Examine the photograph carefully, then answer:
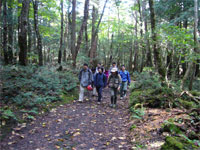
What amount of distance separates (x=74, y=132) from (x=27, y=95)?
3.34m

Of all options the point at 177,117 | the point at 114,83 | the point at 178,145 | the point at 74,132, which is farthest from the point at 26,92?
the point at 178,145

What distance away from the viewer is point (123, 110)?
27.3ft

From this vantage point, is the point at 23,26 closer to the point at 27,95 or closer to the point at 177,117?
the point at 27,95

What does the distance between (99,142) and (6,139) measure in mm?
2690

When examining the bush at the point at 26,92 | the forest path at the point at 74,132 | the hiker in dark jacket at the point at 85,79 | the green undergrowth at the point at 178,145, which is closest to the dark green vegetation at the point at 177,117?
the green undergrowth at the point at 178,145

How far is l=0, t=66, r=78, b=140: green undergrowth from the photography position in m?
5.95

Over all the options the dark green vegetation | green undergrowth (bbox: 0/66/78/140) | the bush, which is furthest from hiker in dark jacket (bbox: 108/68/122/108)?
the bush

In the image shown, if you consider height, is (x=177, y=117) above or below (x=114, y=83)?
below

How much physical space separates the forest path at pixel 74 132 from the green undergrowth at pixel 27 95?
495 mm

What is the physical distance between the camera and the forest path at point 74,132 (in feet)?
14.9

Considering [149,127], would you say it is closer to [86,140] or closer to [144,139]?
[144,139]

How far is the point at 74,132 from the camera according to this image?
543cm

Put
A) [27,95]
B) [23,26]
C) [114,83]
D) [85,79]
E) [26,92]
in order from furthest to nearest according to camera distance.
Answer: [23,26] → [85,79] → [114,83] → [26,92] → [27,95]

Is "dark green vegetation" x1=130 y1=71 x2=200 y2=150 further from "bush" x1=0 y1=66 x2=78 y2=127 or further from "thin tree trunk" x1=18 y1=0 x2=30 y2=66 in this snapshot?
"thin tree trunk" x1=18 y1=0 x2=30 y2=66
